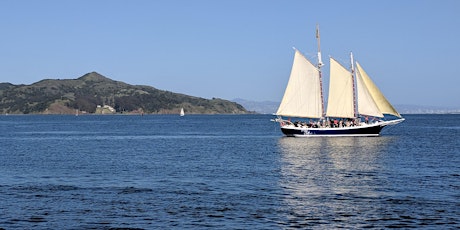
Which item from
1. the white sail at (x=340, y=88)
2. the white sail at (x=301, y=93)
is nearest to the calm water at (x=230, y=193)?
the white sail at (x=340, y=88)

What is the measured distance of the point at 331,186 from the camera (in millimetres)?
43875

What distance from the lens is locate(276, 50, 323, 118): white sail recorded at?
114 m

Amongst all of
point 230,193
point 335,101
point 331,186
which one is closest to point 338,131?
point 335,101

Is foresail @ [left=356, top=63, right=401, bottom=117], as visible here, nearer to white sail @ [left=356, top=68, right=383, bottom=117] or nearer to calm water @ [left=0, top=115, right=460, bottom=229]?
white sail @ [left=356, top=68, right=383, bottom=117]

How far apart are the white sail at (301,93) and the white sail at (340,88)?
362 cm

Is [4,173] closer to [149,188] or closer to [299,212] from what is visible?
[149,188]

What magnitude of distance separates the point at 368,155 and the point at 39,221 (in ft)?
161

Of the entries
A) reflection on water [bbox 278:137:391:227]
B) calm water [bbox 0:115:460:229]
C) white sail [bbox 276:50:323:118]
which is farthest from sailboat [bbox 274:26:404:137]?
calm water [bbox 0:115:460:229]

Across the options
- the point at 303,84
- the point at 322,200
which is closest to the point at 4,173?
the point at 322,200

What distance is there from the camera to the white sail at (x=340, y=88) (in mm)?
112875

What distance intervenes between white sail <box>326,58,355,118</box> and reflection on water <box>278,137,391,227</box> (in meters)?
37.3

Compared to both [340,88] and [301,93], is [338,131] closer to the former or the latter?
[340,88]

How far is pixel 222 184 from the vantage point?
45.5m

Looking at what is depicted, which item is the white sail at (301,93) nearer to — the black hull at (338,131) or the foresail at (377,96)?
the black hull at (338,131)
